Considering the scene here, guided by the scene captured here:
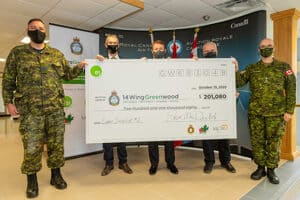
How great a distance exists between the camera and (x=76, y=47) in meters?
3.37

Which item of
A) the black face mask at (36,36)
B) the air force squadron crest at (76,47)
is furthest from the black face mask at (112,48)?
the air force squadron crest at (76,47)

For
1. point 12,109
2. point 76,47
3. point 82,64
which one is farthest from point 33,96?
point 76,47

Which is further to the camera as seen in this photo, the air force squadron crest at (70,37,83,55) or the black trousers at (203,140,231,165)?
the air force squadron crest at (70,37,83,55)

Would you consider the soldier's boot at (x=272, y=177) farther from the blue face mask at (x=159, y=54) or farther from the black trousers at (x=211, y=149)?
the blue face mask at (x=159, y=54)

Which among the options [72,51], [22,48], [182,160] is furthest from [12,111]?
[182,160]

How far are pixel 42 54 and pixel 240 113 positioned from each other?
2.91 meters

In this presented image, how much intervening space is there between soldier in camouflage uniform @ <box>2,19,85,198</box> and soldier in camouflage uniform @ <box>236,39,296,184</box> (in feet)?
7.22

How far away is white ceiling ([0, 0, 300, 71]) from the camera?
2.91 meters

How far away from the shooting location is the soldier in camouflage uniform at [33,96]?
2.12 m

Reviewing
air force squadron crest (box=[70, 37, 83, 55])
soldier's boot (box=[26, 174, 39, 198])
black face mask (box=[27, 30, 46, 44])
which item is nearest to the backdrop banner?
air force squadron crest (box=[70, 37, 83, 55])

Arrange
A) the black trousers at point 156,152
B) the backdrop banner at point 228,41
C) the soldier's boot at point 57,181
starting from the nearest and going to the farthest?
the soldier's boot at point 57,181 < the black trousers at point 156,152 < the backdrop banner at point 228,41

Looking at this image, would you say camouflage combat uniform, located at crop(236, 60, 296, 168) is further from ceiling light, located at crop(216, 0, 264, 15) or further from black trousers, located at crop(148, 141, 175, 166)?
ceiling light, located at crop(216, 0, 264, 15)

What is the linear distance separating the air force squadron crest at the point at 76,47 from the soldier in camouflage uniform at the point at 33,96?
1.09 metres

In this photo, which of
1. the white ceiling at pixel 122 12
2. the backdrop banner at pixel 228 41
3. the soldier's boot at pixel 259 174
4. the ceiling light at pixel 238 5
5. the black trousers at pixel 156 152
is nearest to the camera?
→ the soldier's boot at pixel 259 174
